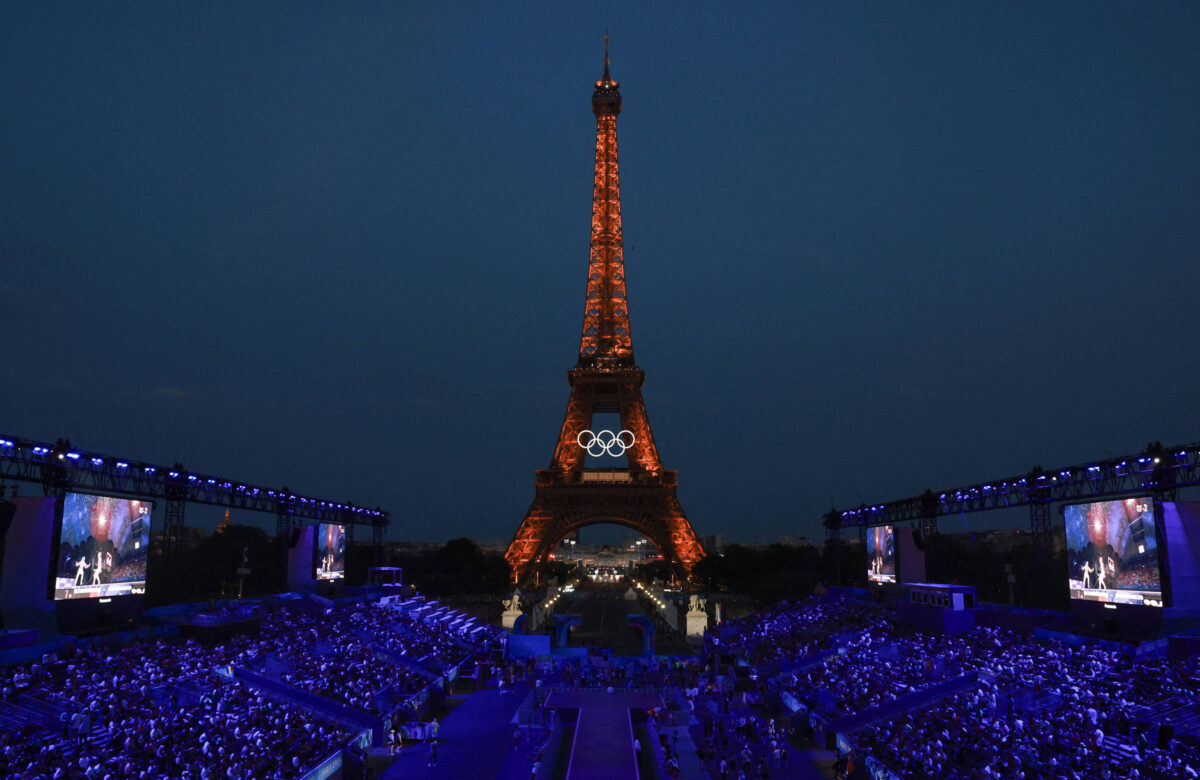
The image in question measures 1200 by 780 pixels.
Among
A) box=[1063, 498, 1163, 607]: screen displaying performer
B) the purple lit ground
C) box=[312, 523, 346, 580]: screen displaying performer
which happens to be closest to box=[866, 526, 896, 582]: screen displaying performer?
box=[1063, 498, 1163, 607]: screen displaying performer

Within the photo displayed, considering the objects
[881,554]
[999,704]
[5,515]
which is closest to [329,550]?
[5,515]

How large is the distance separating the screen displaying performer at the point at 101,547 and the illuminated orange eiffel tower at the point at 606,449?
3627 centimetres

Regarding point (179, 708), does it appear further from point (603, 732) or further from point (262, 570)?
point (262, 570)

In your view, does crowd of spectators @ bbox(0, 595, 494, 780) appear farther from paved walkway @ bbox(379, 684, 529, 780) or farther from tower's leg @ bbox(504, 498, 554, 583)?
tower's leg @ bbox(504, 498, 554, 583)

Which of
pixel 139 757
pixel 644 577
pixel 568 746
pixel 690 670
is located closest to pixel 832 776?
pixel 568 746

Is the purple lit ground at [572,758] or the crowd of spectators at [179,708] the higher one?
the crowd of spectators at [179,708]

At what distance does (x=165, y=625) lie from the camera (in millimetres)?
31797

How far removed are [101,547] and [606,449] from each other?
38.9 metres

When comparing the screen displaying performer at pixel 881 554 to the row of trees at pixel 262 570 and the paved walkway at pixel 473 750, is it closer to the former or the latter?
the paved walkway at pixel 473 750

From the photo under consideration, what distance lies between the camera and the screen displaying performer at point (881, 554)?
48594mm

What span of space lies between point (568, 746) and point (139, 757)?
13742 millimetres

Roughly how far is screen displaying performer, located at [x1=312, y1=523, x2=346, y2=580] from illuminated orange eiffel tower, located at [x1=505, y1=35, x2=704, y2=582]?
51.5 ft

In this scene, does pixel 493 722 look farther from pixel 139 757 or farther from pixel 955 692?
pixel 955 692

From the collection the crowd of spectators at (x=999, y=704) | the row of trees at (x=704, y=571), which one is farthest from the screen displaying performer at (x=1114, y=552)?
the row of trees at (x=704, y=571)
